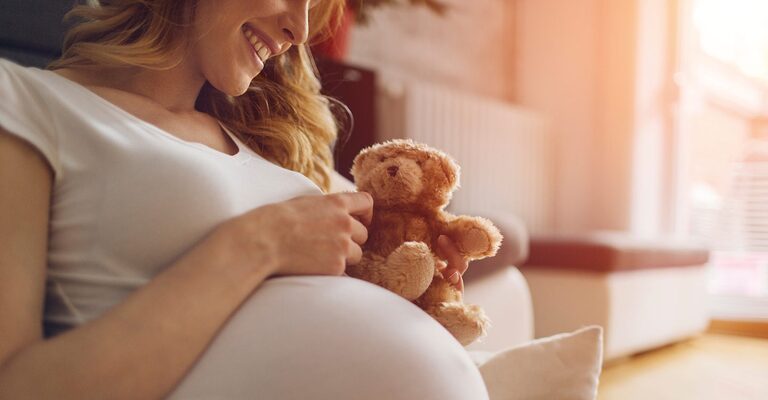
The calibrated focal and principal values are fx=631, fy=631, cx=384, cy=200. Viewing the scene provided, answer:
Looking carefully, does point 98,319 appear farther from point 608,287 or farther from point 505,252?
point 608,287

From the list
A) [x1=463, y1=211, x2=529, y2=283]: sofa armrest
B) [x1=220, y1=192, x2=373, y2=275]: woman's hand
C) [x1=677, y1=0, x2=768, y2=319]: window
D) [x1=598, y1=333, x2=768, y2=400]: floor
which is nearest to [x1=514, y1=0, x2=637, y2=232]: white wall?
[x1=677, y1=0, x2=768, y2=319]: window

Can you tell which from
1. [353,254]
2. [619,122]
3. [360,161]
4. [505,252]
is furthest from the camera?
[619,122]

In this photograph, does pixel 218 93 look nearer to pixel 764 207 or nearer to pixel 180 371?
pixel 180 371

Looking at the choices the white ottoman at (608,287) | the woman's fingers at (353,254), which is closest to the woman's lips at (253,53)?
the woman's fingers at (353,254)

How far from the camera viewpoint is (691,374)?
2.02m

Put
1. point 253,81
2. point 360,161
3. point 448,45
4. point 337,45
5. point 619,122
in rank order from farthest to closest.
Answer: point 619,122 < point 448,45 < point 337,45 < point 253,81 < point 360,161

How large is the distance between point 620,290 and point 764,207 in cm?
170

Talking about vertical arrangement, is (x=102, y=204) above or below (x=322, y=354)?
above

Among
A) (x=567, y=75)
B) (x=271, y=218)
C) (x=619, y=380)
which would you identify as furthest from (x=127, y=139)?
(x=567, y=75)

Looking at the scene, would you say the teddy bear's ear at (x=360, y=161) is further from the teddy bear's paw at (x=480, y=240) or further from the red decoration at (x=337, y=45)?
the red decoration at (x=337, y=45)

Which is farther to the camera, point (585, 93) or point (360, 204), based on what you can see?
point (585, 93)

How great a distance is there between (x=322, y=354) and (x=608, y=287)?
67.0 inches

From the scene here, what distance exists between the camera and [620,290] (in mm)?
2049

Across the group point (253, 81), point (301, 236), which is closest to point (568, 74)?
point (253, 81)
